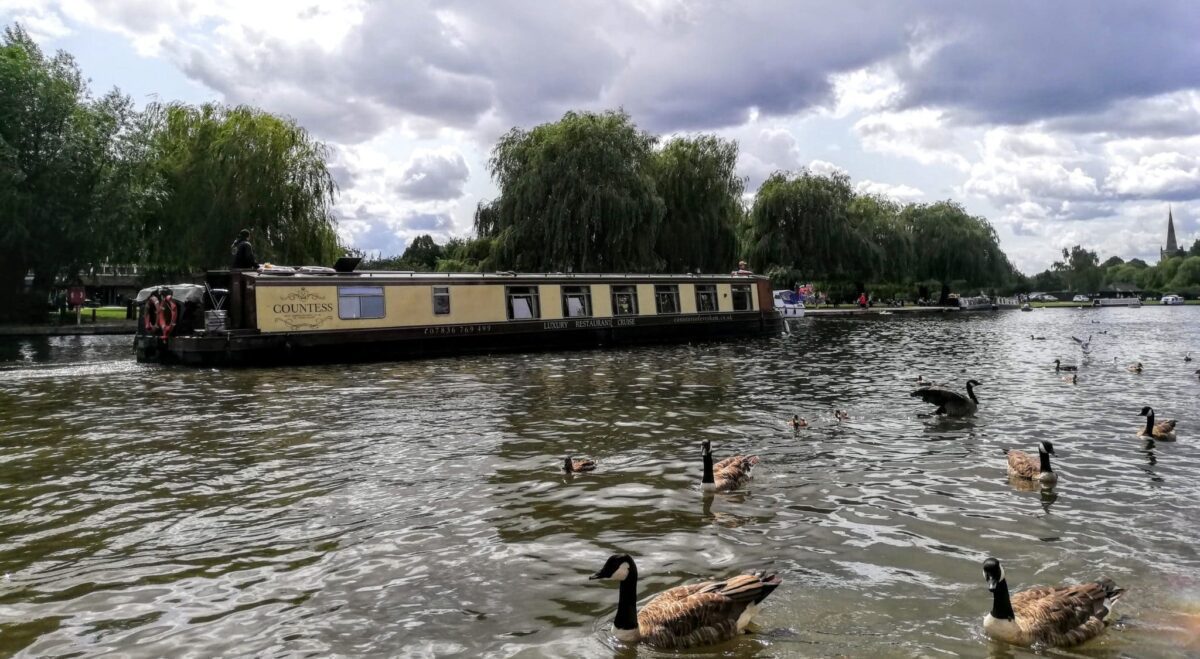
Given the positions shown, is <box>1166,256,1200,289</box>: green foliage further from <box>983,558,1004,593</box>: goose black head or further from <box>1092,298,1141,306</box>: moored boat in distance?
<box>983,558,1004,593</box>: goose black head

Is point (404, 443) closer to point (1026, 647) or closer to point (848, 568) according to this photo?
point (848, 568)

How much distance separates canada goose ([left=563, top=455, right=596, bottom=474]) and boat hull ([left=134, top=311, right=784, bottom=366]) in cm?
1627

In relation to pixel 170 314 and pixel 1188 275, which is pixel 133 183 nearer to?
pixel 170 314

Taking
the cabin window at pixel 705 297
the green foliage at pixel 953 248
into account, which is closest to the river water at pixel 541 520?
the cabin window at pixel 705 297

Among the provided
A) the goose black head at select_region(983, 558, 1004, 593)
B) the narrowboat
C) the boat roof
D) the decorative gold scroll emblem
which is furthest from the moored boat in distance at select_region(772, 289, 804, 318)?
the goose black head at select_region(983, 558, 1004, 593)

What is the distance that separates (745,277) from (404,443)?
1136 inches

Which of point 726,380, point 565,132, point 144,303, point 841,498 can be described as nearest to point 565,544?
point 841,498

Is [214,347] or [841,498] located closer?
[841,498]

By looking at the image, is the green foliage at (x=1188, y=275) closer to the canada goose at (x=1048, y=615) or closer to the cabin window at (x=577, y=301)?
the cabin window at (x=577, y=301)

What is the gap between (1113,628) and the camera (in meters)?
5.36

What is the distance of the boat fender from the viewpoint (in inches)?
950

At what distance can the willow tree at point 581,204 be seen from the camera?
133ft

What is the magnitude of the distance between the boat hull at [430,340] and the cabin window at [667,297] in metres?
0.51

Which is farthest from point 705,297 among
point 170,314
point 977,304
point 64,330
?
point 977,304
